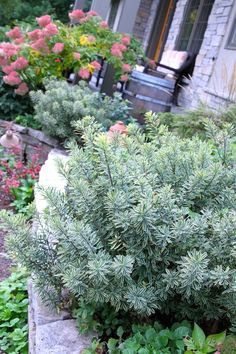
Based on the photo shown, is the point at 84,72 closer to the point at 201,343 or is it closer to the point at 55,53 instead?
the point at 55,53

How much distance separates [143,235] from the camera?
53.8 inches

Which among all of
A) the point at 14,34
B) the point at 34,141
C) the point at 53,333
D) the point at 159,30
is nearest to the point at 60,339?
the point at 53,333

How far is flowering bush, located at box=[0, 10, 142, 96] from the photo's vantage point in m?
4.92

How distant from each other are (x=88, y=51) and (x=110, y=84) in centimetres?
64

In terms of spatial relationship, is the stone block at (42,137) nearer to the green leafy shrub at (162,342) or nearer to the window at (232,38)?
the window at (232,38)

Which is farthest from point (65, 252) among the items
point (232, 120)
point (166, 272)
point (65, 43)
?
point (65, 43)

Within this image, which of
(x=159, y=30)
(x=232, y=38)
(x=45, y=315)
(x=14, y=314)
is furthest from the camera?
(x=159, y=30)

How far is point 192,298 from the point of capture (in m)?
1.49

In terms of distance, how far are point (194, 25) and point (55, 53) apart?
350 centimetres

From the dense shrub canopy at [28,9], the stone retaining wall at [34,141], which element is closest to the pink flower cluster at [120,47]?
the stone retaining wall at [34,141]

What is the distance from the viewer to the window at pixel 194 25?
712 centimetres

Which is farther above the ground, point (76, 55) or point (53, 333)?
point (76, 55)

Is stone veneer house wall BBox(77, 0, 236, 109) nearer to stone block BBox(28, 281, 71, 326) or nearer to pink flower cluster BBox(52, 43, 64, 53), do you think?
pink flower cluster BBox(52, 43, 64, 53)

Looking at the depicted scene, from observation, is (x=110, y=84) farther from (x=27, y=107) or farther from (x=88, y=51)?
(x=27, y=107)
